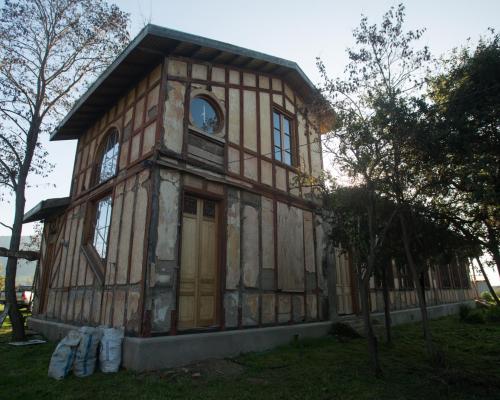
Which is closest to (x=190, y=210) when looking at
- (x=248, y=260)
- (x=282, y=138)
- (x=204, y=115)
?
(x=248, y=260)

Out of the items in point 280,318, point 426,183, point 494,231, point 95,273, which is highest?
point 426,183

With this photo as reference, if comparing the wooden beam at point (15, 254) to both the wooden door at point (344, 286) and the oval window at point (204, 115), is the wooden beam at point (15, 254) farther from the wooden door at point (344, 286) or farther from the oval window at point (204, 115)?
the wooden door at point (344, 286)

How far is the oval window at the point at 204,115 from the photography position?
27.3 feet

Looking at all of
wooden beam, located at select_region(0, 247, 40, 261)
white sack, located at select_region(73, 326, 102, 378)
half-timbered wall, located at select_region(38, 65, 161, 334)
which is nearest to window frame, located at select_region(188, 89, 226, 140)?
half-timbered wall, located at select_region(38, 65, 161, 334)

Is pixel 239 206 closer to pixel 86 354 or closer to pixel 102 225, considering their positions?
pixel 102 225

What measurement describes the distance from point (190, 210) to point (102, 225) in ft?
9.69

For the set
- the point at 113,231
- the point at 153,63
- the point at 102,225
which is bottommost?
the point at 113,231

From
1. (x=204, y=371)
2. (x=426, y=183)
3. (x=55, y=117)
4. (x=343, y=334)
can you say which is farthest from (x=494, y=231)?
(x=55, y=117)

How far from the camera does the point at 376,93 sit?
6543 millimetres

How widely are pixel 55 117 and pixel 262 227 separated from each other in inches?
376

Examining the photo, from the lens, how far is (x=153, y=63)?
331 inches

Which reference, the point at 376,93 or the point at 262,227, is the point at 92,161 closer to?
the point at 262,227

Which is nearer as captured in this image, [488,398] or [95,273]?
[488,398]

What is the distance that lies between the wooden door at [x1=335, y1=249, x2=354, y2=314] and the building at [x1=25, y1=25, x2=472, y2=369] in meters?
0.31
